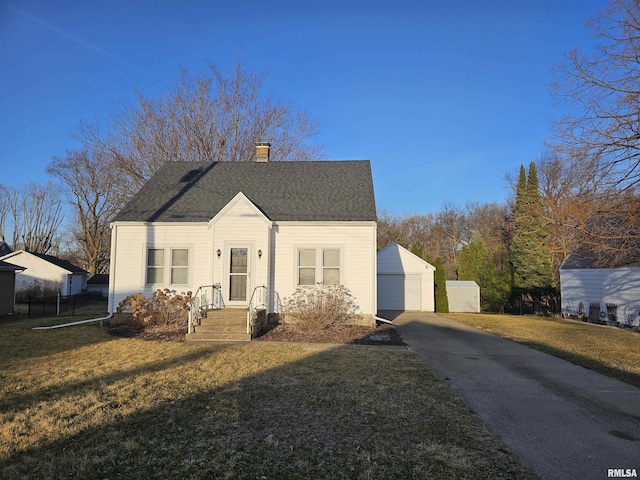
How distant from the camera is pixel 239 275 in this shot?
13.1 m

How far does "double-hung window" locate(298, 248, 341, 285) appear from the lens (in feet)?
44.4

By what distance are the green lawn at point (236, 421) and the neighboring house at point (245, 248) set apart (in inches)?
199

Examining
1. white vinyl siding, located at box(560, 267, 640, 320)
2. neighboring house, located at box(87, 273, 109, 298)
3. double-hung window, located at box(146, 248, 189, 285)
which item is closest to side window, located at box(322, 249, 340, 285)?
double-hung window, located at box(146, 248, 189, 285)

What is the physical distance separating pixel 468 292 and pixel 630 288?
31.7ft

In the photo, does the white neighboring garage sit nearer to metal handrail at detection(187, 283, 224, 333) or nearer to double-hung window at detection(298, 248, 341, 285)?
double-hung window at detection(298, 248, 341, 285)

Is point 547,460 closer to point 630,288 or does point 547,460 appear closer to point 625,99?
point 625,99

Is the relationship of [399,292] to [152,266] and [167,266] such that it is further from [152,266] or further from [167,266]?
[152,266]

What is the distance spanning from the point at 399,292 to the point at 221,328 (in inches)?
541

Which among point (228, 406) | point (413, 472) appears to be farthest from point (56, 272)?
point (413, 472)

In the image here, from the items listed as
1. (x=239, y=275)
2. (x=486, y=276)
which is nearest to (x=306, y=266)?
(x=239, y=275)

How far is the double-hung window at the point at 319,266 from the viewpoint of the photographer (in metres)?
13.5

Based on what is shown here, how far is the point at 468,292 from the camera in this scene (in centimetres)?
2548

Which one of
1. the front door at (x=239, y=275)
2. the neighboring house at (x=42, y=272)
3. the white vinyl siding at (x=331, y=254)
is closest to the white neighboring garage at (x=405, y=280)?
the white vinyl siding at (x=331, y=254)

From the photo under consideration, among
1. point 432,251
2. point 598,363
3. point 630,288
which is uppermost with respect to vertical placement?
point 432,251
